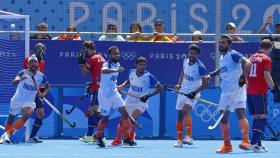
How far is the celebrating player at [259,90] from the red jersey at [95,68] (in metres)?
3.30

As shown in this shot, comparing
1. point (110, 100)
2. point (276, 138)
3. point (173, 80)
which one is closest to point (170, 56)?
point (173, 80)

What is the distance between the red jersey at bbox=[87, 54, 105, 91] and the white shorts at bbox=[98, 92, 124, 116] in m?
1.11

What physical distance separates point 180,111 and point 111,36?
4.19 meters

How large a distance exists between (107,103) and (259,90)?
273 cm

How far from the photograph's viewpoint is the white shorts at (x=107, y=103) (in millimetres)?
18938

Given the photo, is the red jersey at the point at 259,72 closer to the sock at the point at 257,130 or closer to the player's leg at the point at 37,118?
the sock at the point at 257,130

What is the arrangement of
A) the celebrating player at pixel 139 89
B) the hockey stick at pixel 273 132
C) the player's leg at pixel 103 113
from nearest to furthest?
the player's leg at pixel 103 113
the celebrating player at pixel 139 89
the hockey stick at pixel 273 132

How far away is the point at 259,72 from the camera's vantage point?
59.5 feet

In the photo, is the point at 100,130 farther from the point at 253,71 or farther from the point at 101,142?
the point at 253,71

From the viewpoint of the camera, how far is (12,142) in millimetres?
20234

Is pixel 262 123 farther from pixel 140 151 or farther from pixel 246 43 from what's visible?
pixel 246 43

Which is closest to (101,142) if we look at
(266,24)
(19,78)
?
(19,78)

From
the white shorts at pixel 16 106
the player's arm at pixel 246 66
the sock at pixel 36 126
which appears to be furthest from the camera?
the sock at pixel 36 126

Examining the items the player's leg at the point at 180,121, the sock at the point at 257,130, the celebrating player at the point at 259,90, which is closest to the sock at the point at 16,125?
the player's leg at the point at 180,121
